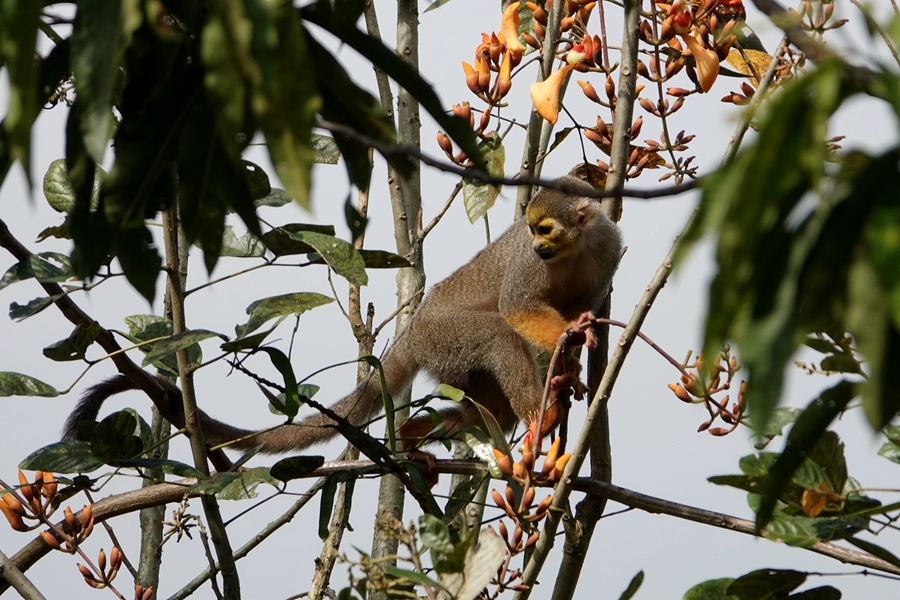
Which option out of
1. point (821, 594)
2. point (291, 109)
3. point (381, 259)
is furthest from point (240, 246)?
point (291, 109)

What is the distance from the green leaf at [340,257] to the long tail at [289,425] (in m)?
0.42

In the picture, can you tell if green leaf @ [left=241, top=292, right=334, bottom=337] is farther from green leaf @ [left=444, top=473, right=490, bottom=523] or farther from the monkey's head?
the monkey's head

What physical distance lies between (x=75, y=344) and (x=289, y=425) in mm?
1173

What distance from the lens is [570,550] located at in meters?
2.80

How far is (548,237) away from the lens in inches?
165

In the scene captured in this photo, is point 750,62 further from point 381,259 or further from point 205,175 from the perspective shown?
point 205,175

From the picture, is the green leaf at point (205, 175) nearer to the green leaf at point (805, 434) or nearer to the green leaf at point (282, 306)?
the green leaf at point (805, 434)

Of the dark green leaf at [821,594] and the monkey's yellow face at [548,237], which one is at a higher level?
the monkey's yellow face at [548,237]

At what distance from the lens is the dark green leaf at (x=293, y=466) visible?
249cm

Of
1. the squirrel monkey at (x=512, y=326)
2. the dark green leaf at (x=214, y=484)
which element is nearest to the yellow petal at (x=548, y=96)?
the squirrel monkey at (x=512, y=326)

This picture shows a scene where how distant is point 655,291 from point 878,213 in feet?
5.94

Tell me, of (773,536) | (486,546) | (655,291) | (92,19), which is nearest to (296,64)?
(92,19)

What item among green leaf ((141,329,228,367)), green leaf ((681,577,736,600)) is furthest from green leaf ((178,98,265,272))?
green leaf ((681,577,736,600))

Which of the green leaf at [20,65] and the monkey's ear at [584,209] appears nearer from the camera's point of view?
the green leaf at [20,65]
